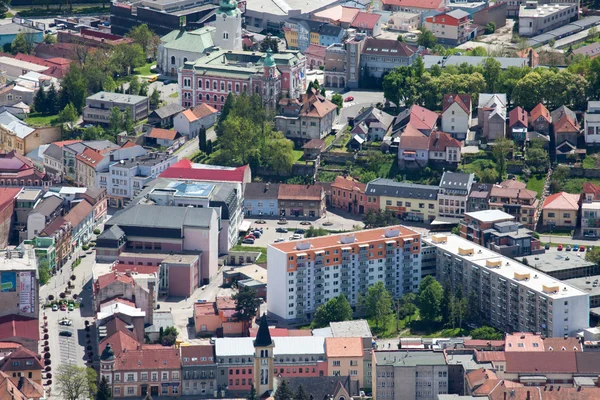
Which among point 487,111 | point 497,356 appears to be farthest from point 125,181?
point 497,356

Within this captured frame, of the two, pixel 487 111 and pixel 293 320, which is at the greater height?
pixel 487 111

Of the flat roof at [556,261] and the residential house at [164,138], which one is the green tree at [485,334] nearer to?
the flat roof at [556,261]

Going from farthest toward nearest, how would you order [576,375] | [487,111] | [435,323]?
1. [487,111]
2. [435,323]
3. [576,375]

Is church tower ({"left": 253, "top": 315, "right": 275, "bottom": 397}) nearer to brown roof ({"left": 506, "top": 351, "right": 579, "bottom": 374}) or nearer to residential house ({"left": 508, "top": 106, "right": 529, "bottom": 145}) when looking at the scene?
brown roof ({"left": 506, "top": 351, "right": 579, "bottom": 374})

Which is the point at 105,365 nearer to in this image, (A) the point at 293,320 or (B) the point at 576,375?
(A) the point at 293,320

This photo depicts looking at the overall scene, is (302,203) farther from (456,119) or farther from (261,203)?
(456,119)

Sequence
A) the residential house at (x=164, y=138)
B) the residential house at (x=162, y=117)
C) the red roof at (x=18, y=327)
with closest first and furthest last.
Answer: the red roof at (x=18, y=327) → the residential house at (x=164, y=138) → the residential house at (x=162, y=117)

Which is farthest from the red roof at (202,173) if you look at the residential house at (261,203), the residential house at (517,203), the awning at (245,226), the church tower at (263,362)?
the church tower at (263,362)
